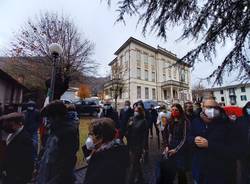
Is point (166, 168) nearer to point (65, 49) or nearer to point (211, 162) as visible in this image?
point (211, 162)

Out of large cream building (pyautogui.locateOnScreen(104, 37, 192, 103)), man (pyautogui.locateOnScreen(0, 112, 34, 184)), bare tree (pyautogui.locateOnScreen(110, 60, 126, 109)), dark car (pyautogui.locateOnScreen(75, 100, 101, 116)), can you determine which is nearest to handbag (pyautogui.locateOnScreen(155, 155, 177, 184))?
man (pyautogui.locateOnScreen(0, 112, 34, 184))

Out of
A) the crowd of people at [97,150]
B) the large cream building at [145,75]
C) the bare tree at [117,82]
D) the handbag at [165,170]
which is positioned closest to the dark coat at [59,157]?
the crowd of people at [97,150]

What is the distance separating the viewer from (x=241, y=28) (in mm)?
4047

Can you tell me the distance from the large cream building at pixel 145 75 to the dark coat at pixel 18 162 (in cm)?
3148

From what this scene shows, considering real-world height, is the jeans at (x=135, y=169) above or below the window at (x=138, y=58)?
below

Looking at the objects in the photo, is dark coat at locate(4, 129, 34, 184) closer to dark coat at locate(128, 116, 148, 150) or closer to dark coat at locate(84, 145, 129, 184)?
dark coat at locate(84, 145, 129, 184)

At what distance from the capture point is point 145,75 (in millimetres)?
39406

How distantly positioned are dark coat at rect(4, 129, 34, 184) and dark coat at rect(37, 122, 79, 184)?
0.70 ft

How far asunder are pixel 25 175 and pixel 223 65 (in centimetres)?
494

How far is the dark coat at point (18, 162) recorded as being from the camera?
1916 millimetres

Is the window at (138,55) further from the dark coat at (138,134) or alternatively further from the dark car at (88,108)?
the dark coat at (138,134)

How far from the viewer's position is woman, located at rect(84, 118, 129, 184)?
5.01ft

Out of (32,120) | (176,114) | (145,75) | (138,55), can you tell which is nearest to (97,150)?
(176,114)

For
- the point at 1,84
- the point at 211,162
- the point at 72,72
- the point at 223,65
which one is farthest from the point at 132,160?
the point at 72,72
